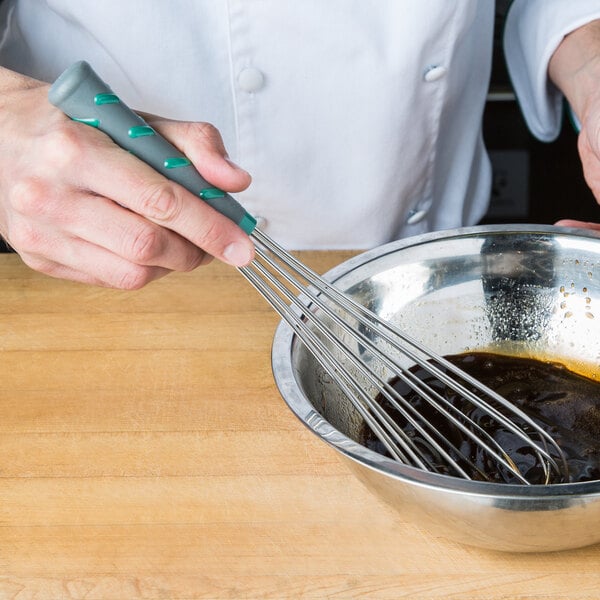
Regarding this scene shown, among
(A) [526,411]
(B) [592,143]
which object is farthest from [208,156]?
(B) [592,143]

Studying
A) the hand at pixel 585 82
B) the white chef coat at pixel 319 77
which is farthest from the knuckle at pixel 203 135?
the hand at pixel 585 82

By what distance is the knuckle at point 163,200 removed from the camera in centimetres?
45

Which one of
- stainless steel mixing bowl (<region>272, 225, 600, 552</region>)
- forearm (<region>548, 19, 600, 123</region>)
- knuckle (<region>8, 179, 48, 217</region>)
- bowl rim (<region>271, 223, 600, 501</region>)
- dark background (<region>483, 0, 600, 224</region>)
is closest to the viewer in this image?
bowl rim (<region>271, 223, 600, 501</region>)

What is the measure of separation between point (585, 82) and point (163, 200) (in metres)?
0.45

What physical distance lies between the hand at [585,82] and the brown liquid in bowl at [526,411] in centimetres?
20

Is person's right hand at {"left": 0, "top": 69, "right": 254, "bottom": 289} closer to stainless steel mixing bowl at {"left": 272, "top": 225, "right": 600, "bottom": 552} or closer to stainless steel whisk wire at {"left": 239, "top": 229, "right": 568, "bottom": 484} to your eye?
stainless steel whisk wire at {"left": 239, "top": 229, "right": 568, "bottom": 484}

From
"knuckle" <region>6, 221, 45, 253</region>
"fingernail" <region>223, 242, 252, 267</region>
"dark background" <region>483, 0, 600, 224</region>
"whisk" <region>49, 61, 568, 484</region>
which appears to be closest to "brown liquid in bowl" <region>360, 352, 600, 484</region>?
"whisk" <region>49, 61, 568, 484</region>

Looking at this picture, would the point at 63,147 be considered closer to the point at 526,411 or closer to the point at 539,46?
Answer: the point at 526,411

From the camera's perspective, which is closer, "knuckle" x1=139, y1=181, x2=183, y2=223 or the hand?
"knuckle" x1=139, y1=181, x2=183, y2=223

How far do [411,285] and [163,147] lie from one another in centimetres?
23

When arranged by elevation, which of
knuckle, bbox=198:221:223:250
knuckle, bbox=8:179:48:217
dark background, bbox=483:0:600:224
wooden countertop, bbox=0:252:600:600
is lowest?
dark background, bbox=483:0:600:224

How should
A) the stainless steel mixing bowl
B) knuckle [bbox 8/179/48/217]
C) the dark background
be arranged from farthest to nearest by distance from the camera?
the dark background
the stainless steel mixing bowl
knuckle [bbox 8/179/48/217]

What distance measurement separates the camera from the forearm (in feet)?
2.34

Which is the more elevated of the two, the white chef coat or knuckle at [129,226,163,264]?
knuckle at [129,226,163,264]
